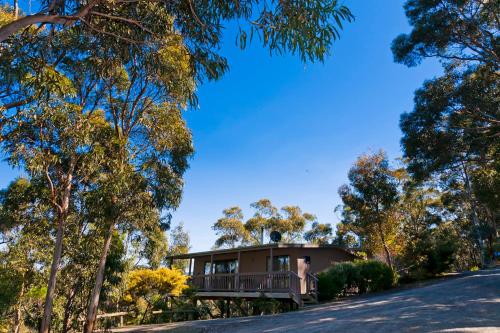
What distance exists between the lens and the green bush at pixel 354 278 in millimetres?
16469

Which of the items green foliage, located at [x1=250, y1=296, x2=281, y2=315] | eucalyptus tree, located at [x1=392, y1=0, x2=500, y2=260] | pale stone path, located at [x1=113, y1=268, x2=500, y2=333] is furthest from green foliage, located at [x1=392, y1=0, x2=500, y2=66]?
green foliage, located at [x1=250, y1=296, x2=281, y2=315]

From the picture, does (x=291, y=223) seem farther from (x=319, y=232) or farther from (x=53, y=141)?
(x=53, y=141)

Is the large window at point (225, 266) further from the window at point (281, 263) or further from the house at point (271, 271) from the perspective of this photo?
the window at point (281, 263)

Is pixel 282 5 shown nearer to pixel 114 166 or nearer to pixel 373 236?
pixel 114 166

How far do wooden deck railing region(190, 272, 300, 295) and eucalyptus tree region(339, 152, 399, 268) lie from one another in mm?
8139

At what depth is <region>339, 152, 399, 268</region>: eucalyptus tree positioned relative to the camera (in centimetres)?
2169

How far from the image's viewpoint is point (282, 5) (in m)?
5.98

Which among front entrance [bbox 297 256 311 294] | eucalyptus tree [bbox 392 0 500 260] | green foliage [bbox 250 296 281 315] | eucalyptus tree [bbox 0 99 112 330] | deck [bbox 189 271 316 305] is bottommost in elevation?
green foliage [bbox 250 296 281 315]

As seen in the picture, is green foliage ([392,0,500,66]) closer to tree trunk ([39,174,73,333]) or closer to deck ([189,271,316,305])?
deck ([189,271,316,305])

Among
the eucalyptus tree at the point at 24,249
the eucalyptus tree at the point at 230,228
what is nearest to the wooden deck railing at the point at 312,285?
the eucalyptus tree at the point at 24,249

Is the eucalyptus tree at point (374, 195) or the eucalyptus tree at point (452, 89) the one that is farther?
the eucalyptus tree at point (374, 195)

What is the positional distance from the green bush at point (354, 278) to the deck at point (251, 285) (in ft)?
4.97

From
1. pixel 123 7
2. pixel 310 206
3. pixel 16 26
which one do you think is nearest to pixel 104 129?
pixel 123 7

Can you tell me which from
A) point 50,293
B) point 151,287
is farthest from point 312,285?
point 50,293
